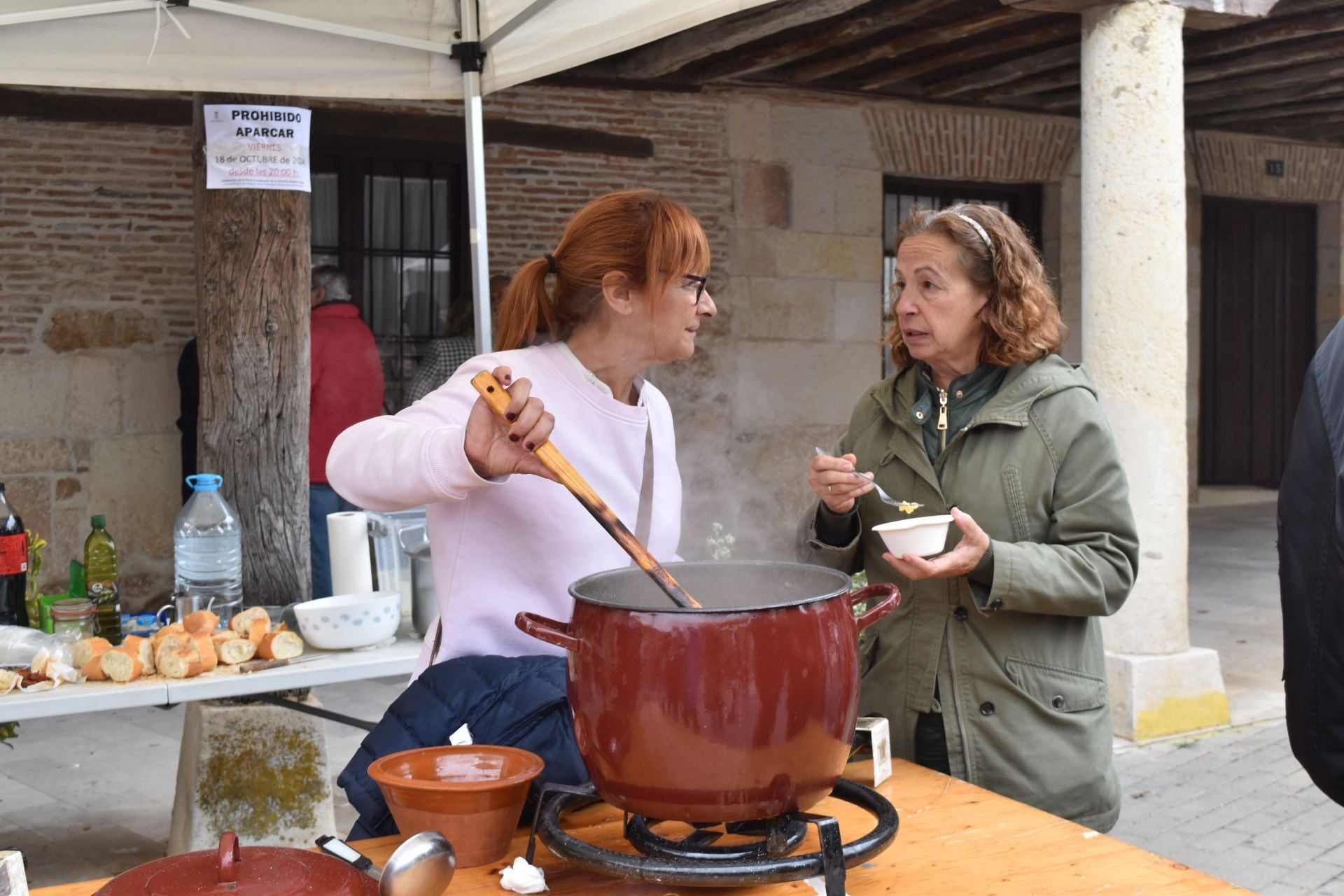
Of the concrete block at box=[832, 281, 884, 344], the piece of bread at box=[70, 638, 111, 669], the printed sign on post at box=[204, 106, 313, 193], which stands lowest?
the piece of bread at box=[70, 638, 111, 669]

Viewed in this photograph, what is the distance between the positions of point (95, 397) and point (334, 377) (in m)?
1.35

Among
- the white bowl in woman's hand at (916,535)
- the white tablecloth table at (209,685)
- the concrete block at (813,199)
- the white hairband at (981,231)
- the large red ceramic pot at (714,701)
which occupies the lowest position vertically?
the white tablecloth table at (209,685)

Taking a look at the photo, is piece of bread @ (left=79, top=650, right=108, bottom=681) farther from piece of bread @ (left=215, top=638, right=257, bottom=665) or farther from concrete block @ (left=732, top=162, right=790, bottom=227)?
concrete block @ (left=732, top=162, right=790, bottom=227)

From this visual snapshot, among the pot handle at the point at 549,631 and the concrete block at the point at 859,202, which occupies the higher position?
the concrete block at the point at 859,202

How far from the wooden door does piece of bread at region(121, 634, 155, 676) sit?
10264mm

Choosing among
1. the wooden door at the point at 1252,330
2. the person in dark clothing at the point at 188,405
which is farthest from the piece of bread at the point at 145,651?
the wooden door at the point at 1252,330

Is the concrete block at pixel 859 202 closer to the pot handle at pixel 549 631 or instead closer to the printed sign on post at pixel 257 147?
the printed sign on post at pixel 257 147

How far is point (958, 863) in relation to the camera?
1.42 m

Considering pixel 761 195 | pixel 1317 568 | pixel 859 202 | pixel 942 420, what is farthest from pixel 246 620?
pixel 859 202

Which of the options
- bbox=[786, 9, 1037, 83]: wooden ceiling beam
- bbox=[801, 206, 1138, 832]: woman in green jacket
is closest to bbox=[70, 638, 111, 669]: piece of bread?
bbox=[801, 206, 1138, 832]: woman in green jacket

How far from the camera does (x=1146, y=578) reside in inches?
203

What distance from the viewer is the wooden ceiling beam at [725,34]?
6168mm

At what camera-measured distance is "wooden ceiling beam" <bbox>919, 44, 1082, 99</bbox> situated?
731 cm

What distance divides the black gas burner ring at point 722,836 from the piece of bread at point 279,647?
6.41ft
